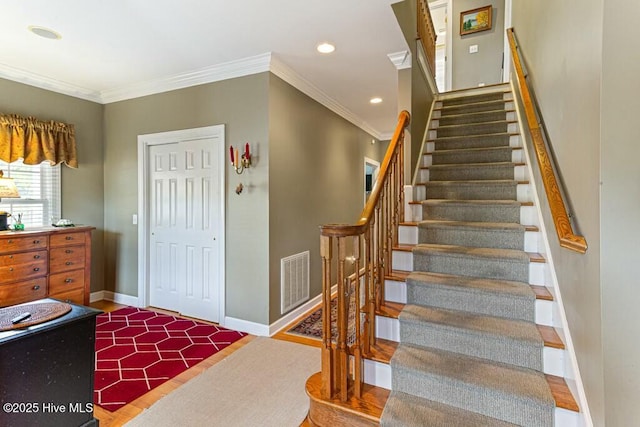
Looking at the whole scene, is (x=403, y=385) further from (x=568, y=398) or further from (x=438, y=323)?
(x=568, y=398)

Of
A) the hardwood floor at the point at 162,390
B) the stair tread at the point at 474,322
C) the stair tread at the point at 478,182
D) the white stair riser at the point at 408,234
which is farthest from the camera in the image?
the stair tread at the point at 478,182

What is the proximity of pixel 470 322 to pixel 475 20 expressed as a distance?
19.7 feet

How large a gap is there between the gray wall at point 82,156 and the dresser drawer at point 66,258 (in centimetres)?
61

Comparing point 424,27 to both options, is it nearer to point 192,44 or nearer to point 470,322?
point 192,44

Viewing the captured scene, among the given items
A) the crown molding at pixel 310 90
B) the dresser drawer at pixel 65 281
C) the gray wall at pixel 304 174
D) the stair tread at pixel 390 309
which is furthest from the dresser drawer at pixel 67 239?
the stair tread at pixel 390 309

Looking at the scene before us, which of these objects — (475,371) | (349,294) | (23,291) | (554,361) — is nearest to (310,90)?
(349,294)

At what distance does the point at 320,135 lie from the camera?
4.11m

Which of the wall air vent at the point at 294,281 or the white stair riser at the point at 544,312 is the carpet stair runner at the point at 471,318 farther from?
the wall air vent at the point at 294,281

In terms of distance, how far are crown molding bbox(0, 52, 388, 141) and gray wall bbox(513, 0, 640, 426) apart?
2386 mm

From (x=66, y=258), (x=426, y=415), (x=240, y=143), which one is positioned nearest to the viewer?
(x=426, y=415)

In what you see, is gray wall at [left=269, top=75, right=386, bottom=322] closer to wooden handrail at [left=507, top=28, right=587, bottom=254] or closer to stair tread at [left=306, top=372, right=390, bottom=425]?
stair tread at [left=306, top=372, right=390, bottom=425]

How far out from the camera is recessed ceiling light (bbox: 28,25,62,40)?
2494 mm

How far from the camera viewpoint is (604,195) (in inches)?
41.1

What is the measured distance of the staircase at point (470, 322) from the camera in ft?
4.93
